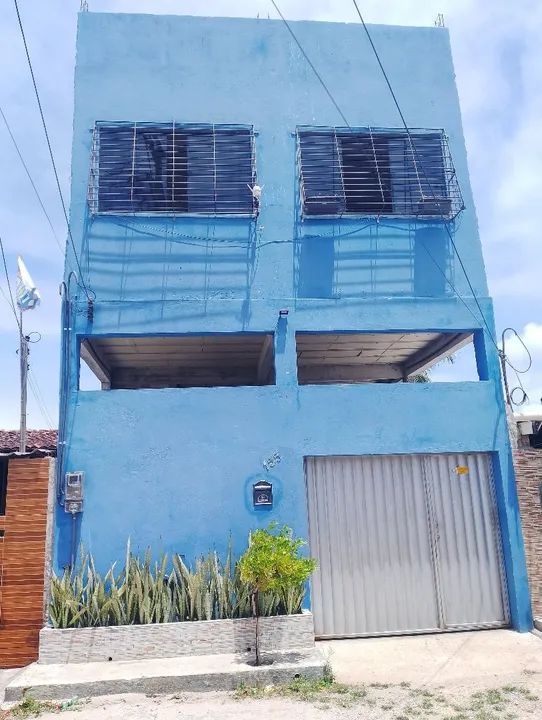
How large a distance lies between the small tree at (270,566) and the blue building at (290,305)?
3.79 ft

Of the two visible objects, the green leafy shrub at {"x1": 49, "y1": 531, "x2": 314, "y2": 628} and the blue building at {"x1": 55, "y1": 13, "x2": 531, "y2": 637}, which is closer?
the green leafy shrub at {"x1": 49, "y1": 531, "x2": 314, "y2": 628}

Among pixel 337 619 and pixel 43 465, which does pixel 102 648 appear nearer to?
pixel 43 465

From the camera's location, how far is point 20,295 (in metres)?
8.51

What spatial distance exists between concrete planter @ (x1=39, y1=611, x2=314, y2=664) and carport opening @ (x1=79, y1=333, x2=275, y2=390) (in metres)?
3.83

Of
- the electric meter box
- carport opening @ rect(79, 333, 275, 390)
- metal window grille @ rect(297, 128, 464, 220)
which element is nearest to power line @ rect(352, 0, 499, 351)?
metal window grille @ rect(297, 128, 464, 220)

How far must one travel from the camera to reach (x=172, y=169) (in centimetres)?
943

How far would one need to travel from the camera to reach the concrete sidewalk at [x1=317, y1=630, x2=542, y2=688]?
649 cm

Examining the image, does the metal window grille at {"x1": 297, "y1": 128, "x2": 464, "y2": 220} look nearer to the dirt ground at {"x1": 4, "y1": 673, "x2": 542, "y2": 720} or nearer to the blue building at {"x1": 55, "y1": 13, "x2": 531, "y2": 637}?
the blue building at {"x1": 55, "y1": 13, "x2": 531, "y2": 637}

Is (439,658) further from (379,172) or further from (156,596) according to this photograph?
(379,172)

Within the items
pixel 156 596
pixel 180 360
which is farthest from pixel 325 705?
pixel 180 360

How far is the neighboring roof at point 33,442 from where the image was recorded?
801cm

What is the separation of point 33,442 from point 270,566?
5.02 metres

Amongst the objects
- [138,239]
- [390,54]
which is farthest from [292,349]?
[390,54]

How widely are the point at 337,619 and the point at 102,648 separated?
10.2 ft
